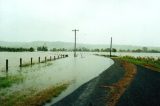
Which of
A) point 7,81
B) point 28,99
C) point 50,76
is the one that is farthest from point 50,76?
point 28,99

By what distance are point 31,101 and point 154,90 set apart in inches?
294

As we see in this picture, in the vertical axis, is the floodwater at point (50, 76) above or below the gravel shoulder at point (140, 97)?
below

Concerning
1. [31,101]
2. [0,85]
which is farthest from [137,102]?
[0,85]

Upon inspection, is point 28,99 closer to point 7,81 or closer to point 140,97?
point 140,97

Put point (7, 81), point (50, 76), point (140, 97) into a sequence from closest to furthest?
1. point (140, 97)
2. point (7, 81)
3. point (50, 76)

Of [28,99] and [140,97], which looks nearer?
[28,99]

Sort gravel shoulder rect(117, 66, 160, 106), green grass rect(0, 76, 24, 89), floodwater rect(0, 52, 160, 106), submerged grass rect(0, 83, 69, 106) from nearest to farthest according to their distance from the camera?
submerged grass rect(0, 83, 69, 106) < gravel shoulder rect(117, 66, 160, 106) < floodwater rect(0, 52, 160, 106) < green grass rect(0, 76, 24, 89)

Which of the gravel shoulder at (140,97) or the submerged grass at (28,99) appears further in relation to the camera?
the gravel shoulder at (140,97)

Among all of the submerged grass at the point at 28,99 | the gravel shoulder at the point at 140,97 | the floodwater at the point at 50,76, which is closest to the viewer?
the submerged grass at the point at 28,99

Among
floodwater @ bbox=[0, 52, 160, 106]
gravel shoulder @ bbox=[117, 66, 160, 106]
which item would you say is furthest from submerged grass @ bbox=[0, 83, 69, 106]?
gravel shoulder @ bbox=[117, 66, 160, 106]

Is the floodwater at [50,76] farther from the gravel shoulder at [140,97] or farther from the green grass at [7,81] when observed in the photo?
the gravel shoulder at [140,97]

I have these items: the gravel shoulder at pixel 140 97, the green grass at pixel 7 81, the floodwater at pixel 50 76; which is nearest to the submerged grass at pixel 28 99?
the floodwater at pixel 50 76

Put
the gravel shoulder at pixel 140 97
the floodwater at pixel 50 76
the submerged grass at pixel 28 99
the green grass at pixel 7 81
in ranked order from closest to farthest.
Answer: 1. the submerged grass at pixel 28 99
2. the gravel shoulder at pixel 140 97
3. the floodwater at pixel 50 76
4. the green grass at pixel 7 81

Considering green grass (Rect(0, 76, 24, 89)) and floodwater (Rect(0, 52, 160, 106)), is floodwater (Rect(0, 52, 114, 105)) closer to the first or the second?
floodwater (Rect(0, 52, 160, 106))
